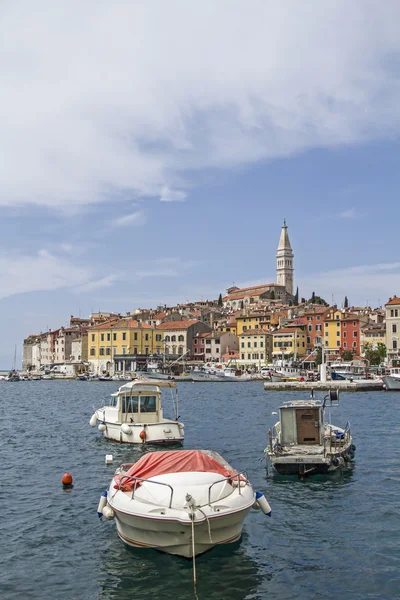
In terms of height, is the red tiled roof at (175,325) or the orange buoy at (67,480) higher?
the red tiled roof at (175,325)

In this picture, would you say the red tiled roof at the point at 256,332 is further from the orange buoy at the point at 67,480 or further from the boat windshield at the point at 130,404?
the orange buoy at the point at 67,480

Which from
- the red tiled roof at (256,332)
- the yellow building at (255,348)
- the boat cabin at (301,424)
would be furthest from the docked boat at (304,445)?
the red tiled roof at (256,332)

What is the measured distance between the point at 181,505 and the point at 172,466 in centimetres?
161

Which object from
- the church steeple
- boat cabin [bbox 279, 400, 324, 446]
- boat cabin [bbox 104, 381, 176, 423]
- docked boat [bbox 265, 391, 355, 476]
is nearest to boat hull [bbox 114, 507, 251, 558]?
docked boat [bbox 265, 391, 355, 476]

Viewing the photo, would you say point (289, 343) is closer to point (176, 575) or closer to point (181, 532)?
point (176, 575)

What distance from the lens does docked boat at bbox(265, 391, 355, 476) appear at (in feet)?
58.0

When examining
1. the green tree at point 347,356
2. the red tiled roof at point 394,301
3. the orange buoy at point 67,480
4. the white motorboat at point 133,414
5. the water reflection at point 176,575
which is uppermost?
the red tiled roof at point 394,301

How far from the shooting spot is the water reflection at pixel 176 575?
9.96 m

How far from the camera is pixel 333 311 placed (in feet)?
343

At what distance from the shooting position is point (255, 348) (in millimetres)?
108625

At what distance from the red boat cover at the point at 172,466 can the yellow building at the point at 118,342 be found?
9424 cm

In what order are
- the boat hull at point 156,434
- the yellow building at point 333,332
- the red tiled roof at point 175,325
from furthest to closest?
1. the red tiled roof at point 175,325
2. the yellow building at point 333,332
3. the boat hull at point 156,434

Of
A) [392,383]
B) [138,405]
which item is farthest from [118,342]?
[138,405]

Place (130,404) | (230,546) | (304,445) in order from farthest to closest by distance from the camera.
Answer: (130,404)
(304,445)
(230,546)
